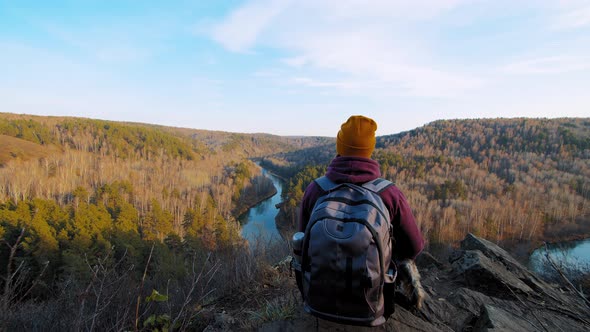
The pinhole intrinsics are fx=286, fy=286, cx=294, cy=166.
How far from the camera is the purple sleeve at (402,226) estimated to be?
7.26 ft

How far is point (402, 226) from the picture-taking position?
2.30 meters

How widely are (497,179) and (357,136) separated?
62539 millimetres

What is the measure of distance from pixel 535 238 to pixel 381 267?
1664 inches

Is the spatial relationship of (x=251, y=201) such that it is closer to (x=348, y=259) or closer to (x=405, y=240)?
(x=405, y=240)

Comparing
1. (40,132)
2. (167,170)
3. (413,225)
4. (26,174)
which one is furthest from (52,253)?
(40,132)

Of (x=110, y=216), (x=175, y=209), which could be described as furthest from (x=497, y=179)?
(x=110, y=216)

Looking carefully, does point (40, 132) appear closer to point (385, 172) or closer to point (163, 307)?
point (385, 172)

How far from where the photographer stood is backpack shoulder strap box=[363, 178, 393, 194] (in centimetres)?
217

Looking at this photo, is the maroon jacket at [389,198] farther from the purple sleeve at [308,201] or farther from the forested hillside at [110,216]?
the forested hillside at [110,216]

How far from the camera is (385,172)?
52656mm

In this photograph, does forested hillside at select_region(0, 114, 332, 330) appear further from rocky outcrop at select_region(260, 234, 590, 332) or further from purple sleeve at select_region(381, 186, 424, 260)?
rocky outcrop at select_region(260, 234, 590, 332)

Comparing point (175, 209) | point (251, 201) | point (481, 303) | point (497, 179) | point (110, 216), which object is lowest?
point (251, 201)

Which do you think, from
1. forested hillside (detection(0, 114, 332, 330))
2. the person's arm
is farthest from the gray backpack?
forested hillside (detection(0, 114, 332, 330))

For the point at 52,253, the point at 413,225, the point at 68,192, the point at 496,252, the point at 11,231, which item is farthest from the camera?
the point at 68,192
